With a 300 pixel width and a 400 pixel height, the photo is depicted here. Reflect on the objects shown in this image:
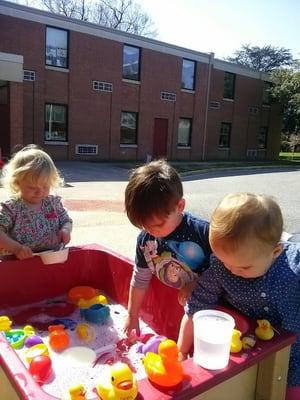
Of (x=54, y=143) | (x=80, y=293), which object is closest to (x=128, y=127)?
(x=54, y=143)

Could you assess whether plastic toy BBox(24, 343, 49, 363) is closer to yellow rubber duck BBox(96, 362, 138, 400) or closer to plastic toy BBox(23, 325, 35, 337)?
plastic toy BBox(23, 325, 35, 337)

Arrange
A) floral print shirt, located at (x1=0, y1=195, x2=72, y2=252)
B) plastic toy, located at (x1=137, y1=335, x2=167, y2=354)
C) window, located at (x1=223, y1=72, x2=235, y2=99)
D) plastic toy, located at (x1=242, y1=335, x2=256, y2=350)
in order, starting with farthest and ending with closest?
window, located at (x1=223, y1=72, x2=235, y2=99) → floral print shirt, located at (x1=0, y1=195, x2=72, y2=252) → plastic toy, located at (x1=137, y1=335, x2=167, y2=354) → plastic toy, located at (x1=242, y1=335, x2=256, y2=350)

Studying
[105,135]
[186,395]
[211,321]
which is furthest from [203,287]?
[105,135]

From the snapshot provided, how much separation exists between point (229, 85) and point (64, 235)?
2035 cm

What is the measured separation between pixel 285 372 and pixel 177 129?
18.3m

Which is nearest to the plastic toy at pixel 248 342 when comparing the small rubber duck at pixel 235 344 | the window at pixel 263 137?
the small rubber duck at pixel 235 344

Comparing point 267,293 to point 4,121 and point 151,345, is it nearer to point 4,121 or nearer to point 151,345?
point 151,345

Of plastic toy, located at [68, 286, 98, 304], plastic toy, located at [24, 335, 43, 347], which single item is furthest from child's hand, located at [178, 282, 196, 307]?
plastic toy, located at [68, 286, 98, 304]

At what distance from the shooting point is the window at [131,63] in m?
16.7

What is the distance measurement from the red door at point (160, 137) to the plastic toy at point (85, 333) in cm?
1636

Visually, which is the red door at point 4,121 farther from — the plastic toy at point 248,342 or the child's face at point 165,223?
the plastic toy at point 248,342

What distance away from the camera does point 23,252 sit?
7.34ft

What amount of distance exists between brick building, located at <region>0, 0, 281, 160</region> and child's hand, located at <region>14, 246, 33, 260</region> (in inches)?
434

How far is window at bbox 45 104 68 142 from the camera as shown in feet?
49.2
